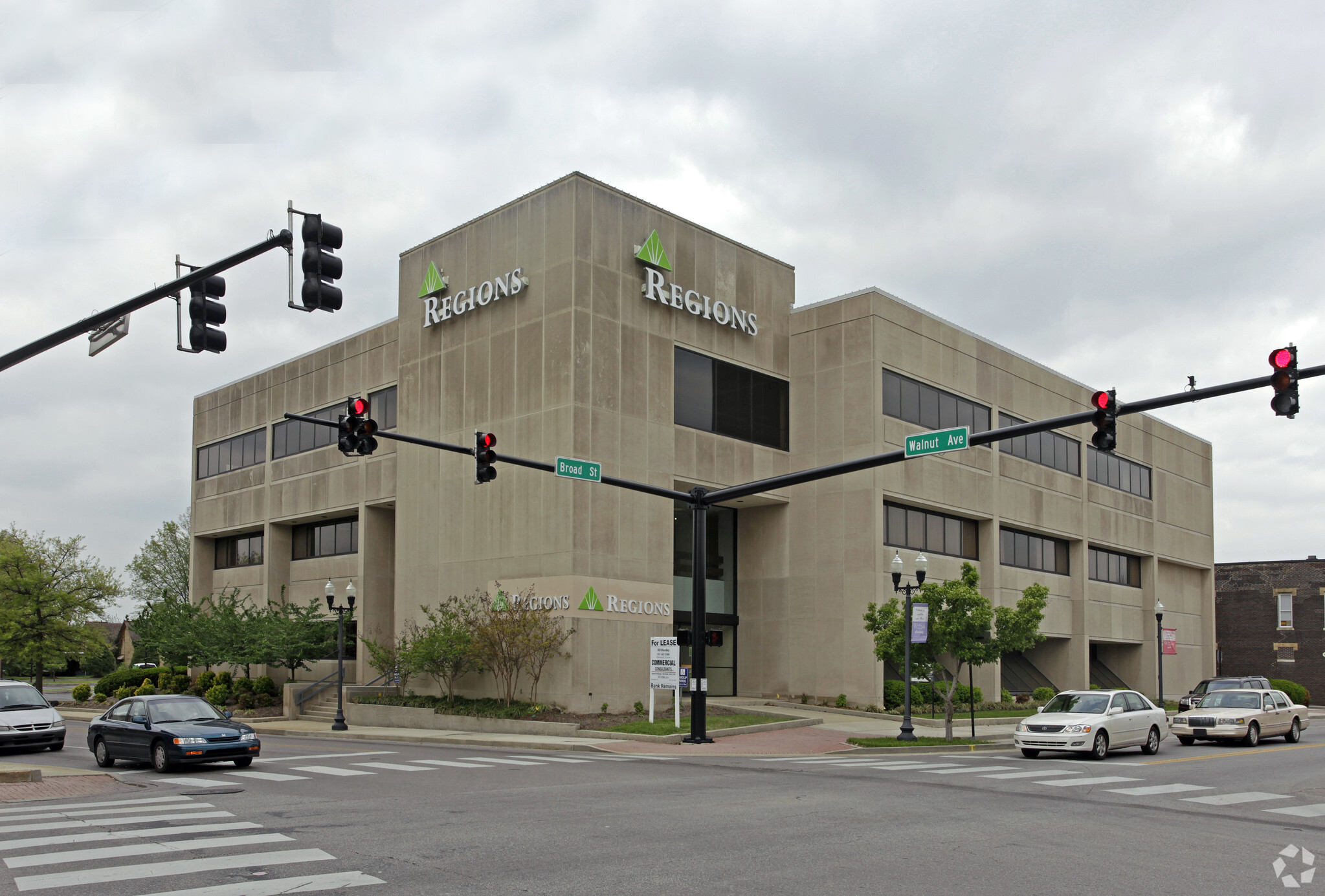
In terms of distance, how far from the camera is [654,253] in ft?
118

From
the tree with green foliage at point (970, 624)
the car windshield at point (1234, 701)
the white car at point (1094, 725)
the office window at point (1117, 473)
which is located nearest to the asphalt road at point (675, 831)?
the white car at point (1094, 725)

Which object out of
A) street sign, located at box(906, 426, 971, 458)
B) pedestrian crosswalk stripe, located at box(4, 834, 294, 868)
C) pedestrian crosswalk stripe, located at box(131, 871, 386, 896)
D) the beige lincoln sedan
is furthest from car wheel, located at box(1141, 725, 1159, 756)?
pedestrian crosswalk stripe, located at box(131, 871, 386, 896)

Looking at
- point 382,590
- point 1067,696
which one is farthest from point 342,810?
point 382,590

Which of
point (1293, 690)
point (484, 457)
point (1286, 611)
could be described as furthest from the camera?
point (1286, 611)

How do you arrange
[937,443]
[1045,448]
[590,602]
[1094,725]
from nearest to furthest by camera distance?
[937,443] → [1094,725] → [590,602] → [1045,448]

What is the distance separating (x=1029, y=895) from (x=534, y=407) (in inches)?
1060

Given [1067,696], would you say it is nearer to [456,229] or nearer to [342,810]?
[342,810]

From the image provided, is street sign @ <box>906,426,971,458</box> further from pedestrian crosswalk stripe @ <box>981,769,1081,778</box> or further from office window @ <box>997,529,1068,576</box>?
office window @ <box>997,529,1068,576</box>

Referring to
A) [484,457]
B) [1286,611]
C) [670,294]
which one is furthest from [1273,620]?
[484,457]

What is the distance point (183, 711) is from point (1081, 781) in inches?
637

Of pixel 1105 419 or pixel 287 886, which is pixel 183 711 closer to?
pixel 287 886

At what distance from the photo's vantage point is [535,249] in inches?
1404

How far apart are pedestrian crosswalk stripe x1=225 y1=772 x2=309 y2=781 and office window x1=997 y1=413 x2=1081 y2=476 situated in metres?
32.9

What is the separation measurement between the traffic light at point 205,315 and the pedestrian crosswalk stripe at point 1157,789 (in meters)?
14.8
